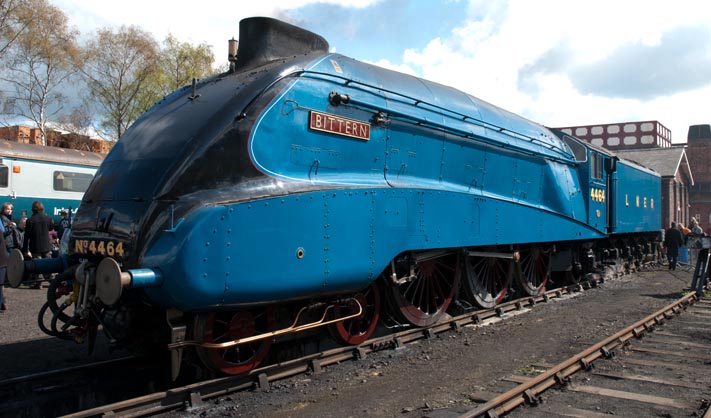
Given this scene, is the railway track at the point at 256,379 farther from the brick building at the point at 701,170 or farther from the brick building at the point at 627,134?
the brick building at the point at 701,170

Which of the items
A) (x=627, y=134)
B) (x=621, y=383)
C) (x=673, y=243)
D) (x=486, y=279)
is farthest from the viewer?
(x=627, y=134)

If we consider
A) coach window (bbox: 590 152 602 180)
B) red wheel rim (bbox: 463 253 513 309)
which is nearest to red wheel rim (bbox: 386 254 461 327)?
red wheel rim (bbox: 463 253 513 309)

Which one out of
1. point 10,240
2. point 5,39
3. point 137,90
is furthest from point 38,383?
point 137,90

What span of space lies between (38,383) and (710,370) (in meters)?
6.78

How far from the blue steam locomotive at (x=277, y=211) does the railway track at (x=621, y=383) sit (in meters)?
1.79

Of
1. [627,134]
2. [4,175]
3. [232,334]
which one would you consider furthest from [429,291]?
[627,134]

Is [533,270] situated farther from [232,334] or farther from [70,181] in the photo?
[70,181]

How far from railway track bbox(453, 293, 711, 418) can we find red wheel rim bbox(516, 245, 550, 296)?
7.99 feet

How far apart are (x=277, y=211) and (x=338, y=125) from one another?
4.35 ft

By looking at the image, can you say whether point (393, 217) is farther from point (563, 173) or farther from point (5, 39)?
point (5, 39)

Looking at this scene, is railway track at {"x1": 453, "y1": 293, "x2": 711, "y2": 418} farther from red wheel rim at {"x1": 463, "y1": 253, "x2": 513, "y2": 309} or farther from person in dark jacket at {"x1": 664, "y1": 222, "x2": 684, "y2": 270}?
person in dark jacket at {"x1": 664, "y1": 222, "x2": 684, "y2": 270}

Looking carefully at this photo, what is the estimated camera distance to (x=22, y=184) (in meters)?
15.0

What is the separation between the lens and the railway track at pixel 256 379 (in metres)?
4.26

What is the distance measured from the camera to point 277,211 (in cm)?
462
